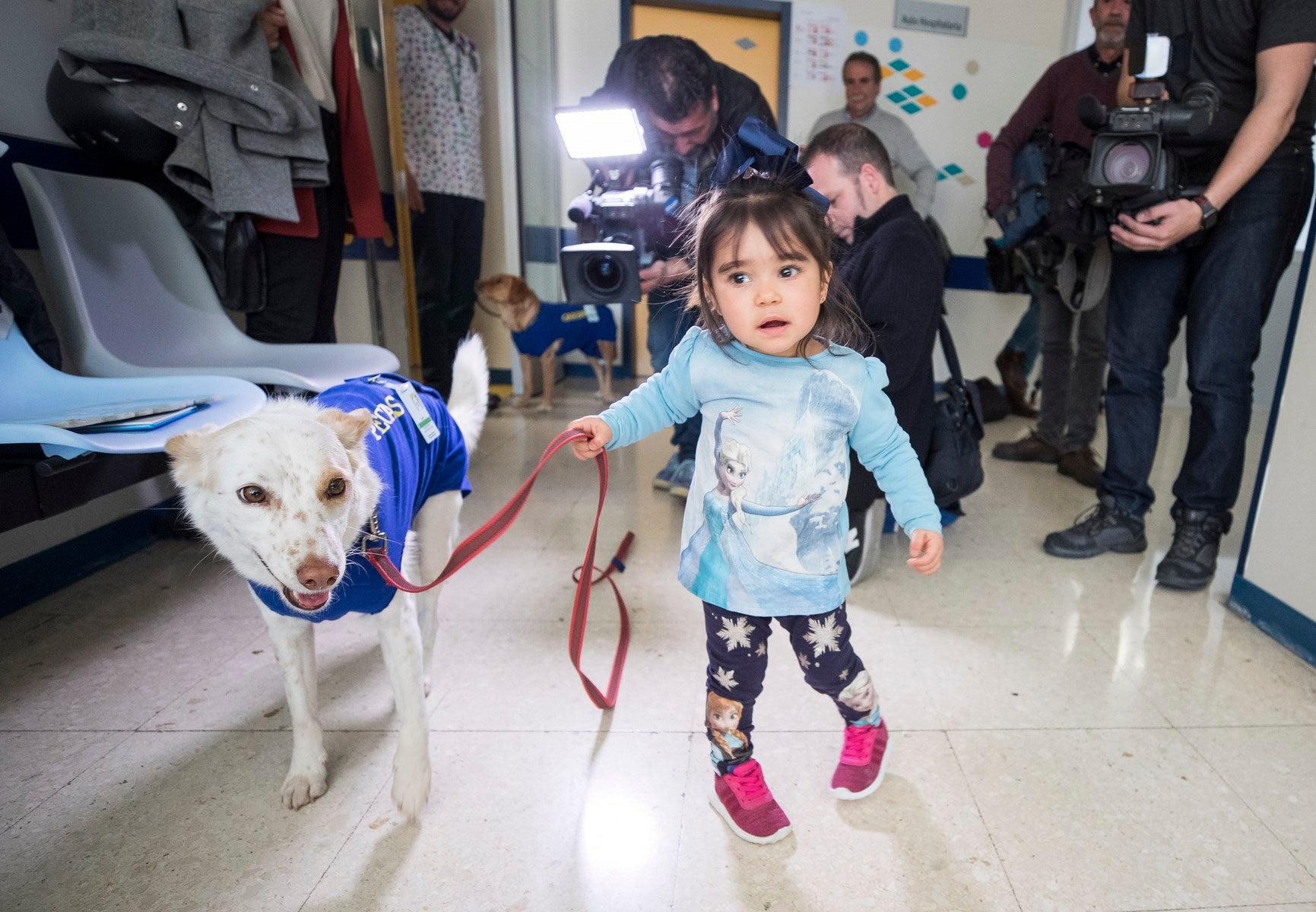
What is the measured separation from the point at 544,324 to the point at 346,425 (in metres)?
2.94

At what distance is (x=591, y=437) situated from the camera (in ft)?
3.00

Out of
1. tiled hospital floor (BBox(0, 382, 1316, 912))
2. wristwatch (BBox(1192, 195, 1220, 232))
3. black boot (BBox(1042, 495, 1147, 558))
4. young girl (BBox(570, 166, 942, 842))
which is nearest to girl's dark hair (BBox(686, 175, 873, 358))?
young girl (BBox(570, 166, 942, 842))

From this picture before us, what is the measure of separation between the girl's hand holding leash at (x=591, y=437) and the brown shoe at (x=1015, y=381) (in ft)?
12.0

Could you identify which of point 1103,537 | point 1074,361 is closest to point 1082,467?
point 1074,361

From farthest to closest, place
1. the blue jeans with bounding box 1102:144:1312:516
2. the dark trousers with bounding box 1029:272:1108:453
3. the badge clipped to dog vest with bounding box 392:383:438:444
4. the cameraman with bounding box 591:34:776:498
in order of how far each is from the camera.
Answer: the dark trousers with bounding box 1029:272:1108:453 < the cameraman with bounding box 591:34:776:498 < the blue jeans with bounding box 1102:144:1312:516 < the badge clipped to dog vest with bounding box 392:383:438:444

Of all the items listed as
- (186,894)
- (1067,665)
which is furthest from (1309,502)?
(186,894)

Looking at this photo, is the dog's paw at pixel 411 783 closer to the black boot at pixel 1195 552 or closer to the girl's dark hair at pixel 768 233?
the girl's dark hair at pixel 768 233

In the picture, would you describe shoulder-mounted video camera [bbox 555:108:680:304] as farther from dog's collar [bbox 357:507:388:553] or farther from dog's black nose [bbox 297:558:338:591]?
dog's black nose [bbox 297:558:338:591]

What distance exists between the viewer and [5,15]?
1566 mm

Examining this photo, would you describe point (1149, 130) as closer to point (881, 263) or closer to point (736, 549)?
point (881, 263)

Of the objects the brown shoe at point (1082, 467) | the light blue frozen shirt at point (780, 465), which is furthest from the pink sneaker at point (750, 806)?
the brown shoe at point (1082, 467)

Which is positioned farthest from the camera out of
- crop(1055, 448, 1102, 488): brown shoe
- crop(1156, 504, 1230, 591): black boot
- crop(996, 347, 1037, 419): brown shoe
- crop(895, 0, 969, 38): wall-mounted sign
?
crop(895, 0, 969, 38): wall-mounted sign

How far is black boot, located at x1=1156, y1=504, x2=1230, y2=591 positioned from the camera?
183 centimetres

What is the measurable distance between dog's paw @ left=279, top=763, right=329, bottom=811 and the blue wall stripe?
6.44 ft
